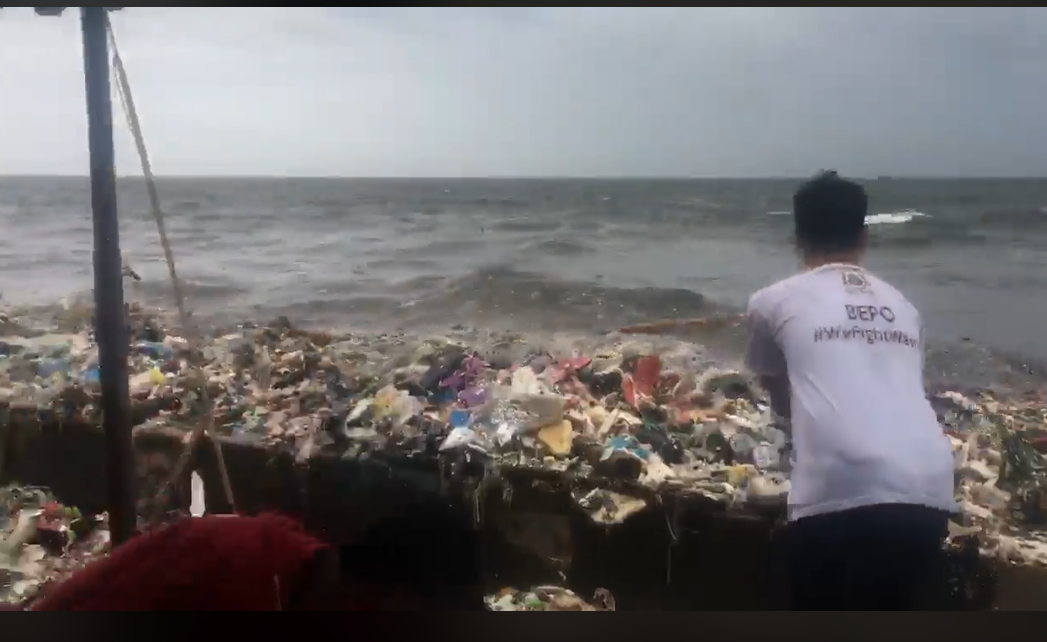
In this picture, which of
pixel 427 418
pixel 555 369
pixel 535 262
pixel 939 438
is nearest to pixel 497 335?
pixel 535 262

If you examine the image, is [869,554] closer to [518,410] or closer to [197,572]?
[518,410]

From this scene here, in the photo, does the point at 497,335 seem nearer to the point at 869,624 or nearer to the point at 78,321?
the point at 78,321

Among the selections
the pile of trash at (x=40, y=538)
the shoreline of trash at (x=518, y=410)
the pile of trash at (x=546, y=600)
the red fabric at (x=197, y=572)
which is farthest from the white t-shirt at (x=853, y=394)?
the pile of trash at (x=40, y=538)

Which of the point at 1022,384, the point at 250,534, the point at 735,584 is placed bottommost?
the point at 735,584

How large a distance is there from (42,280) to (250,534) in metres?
1.60

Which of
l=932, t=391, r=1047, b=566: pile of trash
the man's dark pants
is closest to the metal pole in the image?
the man's dark pants

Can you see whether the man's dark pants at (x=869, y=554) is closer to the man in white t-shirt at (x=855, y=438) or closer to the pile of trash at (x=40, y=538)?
the man in white t-shirt at (x=855, y=438)

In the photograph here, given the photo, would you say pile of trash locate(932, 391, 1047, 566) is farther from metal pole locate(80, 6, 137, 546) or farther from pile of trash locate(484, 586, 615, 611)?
metal pole locate(80, 6, 137, 546)

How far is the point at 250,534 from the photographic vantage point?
5.14 feet

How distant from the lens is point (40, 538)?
2430mm

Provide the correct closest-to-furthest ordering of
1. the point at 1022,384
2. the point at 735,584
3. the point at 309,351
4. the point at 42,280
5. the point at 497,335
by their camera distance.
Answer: the point at 735,584 → the point at 1022,384 → the point at 42,280 → the point at 309,351 → the point at 497,335

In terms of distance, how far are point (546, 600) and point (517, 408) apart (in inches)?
22.0

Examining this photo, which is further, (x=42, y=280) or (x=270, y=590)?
(x=42, y=280)

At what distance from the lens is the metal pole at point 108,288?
1862 mm
